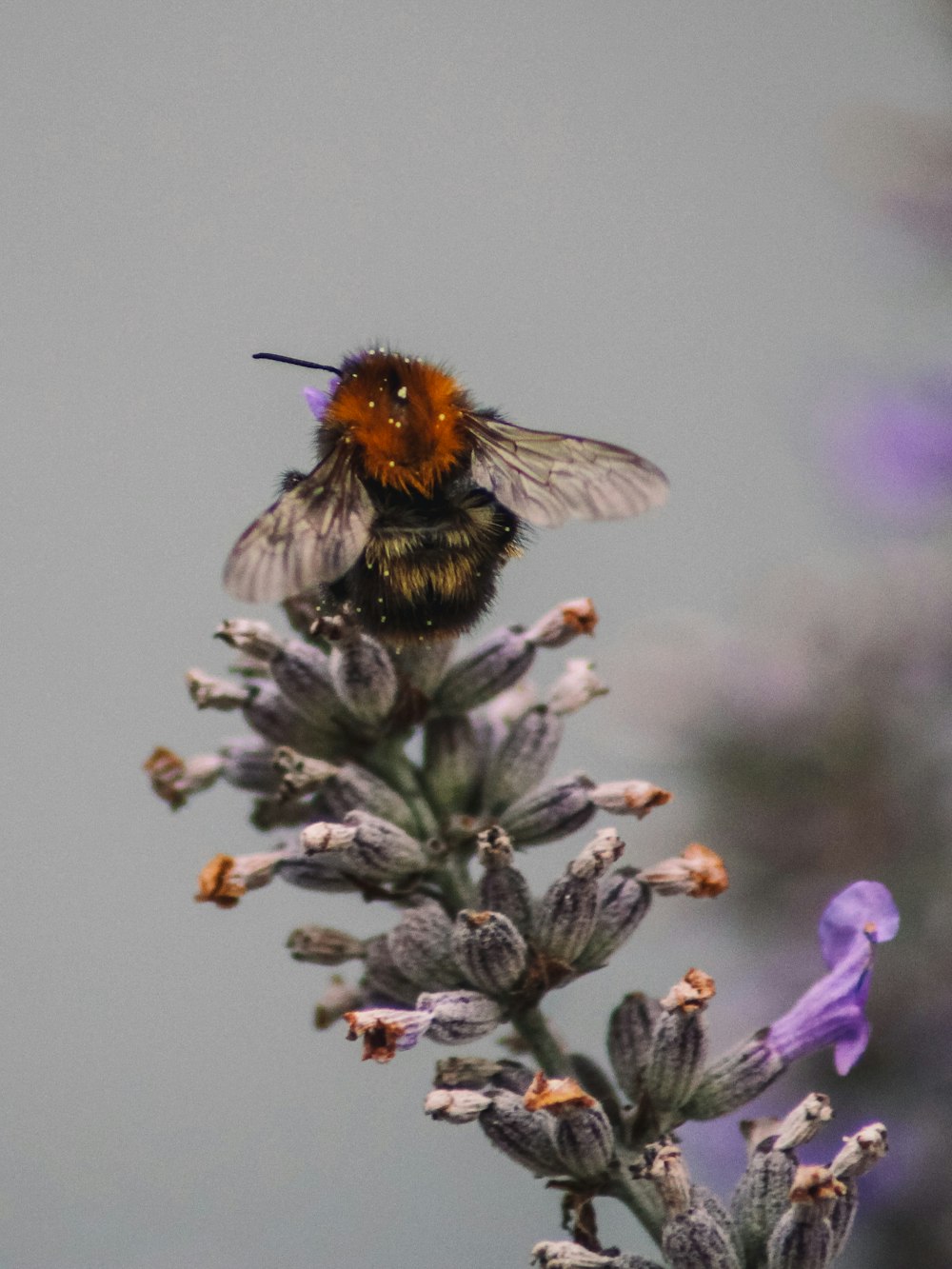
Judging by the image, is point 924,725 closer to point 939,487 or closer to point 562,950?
point 939,487

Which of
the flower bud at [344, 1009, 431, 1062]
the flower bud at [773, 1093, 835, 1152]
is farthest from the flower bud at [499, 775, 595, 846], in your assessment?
the flower bud at [773, 1093, 835, 1152]

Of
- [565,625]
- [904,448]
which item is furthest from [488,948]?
[904,448]

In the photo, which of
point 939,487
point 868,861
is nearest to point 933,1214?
point 868,861

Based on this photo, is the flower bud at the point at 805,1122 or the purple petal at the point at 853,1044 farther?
the purple petal at the point at 853,1044

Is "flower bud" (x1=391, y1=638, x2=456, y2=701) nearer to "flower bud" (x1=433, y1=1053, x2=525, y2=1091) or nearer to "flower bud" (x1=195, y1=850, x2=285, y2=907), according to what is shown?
"flower bud" (x1=195, y1=850, x2=285, y2=907)

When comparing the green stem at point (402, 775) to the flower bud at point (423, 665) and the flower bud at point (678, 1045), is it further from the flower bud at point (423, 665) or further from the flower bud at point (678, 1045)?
the flower bud at point (678, 1045)

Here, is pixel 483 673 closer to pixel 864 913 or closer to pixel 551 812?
pixel 551 812

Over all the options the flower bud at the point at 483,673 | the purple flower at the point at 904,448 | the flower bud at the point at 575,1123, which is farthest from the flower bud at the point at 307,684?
the purple flower at the point at 904,448
